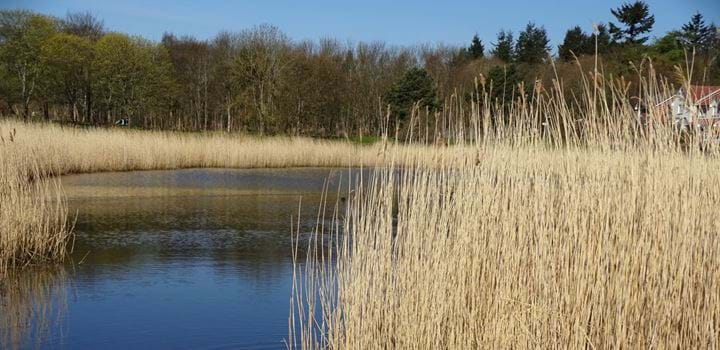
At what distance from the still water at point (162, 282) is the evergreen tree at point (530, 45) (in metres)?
40.9

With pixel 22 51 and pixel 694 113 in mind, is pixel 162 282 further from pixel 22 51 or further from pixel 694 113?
pixel 22 51

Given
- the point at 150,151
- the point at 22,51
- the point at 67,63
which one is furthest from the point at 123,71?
the point at 150,151

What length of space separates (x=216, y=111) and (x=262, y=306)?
33583mm

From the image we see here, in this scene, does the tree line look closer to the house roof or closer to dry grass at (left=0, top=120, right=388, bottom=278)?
dry grass at (left=0, top=120, right=388, bottom=278)

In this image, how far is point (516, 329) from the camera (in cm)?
346

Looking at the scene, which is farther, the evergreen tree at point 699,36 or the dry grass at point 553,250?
the evergreen tree at point 699,36

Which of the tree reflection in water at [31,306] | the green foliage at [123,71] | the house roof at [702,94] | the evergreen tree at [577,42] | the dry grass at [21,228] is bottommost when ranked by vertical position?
the tree reflection in water at [31,306]

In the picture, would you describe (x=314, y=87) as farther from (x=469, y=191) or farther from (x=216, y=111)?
(x=469, y=191)

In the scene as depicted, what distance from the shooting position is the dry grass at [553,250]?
10.9 ft

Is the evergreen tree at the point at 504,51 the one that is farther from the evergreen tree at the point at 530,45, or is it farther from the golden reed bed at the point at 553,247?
the golden reed bed at the point at 553,247

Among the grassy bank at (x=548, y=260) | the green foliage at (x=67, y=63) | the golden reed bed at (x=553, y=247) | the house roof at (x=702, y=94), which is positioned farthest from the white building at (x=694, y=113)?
the green foliage at (x=67, y=63)

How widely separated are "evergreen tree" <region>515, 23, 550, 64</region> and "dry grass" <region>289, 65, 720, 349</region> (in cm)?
→ 4609

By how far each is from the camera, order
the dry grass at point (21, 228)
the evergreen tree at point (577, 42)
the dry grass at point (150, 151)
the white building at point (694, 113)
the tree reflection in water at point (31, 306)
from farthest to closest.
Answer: the evergreen tree at point (577, 42)
the dry grass at point (150, 151)
the dry grass at point (21, 228)
the tree reflection in water at point (31, 306)
the white building at point (694, 113)

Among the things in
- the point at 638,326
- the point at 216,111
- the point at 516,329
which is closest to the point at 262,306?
the point at 516,329
